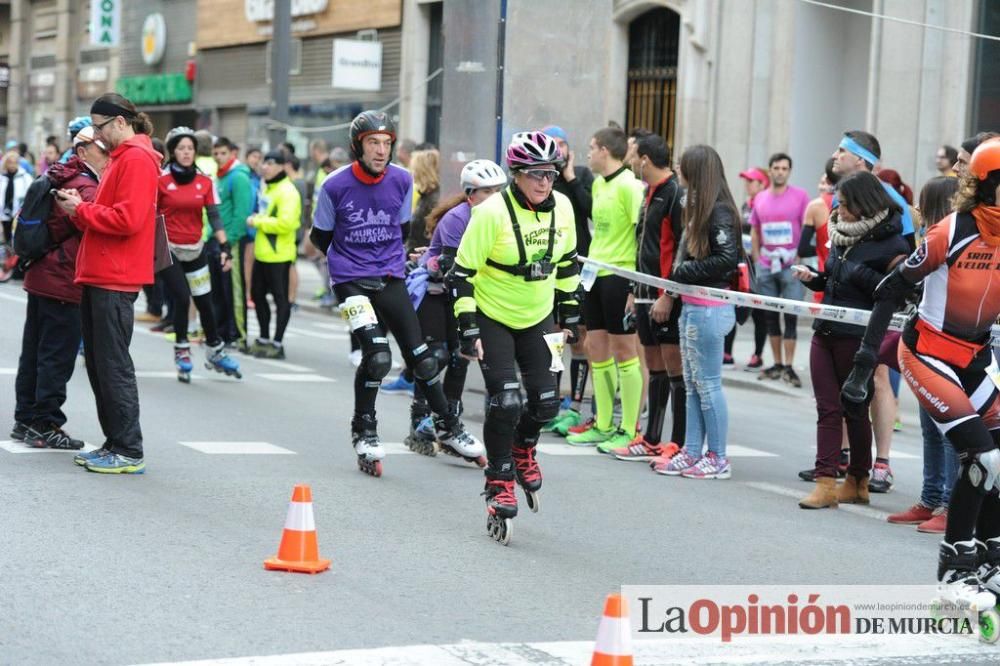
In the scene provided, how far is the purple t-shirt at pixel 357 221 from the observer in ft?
30.0

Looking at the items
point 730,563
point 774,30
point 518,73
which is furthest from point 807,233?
point 774,30

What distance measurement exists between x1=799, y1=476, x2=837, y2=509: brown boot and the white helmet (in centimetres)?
255

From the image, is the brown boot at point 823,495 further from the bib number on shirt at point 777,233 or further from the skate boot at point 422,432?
the bib number on shirt at point 777,233

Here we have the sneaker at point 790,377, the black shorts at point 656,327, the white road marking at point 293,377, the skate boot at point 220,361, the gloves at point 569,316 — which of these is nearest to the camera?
the gloves at point 569,316

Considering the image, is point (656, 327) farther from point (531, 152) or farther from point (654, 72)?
point (654, 72)

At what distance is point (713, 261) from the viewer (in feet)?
30.7

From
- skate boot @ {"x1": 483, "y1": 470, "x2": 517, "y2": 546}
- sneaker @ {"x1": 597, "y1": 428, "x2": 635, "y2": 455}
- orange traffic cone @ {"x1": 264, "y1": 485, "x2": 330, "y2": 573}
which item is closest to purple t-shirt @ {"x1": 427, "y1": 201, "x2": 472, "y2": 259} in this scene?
sneaker @ {"x1": 597, "y1": 428, "x2": 635, "y2": 455}

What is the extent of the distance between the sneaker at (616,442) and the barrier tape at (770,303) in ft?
3.56

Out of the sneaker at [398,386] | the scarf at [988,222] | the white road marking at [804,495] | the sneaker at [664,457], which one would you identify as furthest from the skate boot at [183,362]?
the scarf at [988,222]

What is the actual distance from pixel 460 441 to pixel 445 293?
44.4 inches

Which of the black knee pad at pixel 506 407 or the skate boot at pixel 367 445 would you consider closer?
the black knee pad at pixel 506 407

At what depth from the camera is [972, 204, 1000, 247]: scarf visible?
636 centimetres

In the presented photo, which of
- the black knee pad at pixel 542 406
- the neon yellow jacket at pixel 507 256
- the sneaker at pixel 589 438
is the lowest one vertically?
the sneaker at pixel 589 438

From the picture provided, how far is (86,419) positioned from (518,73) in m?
4.48
